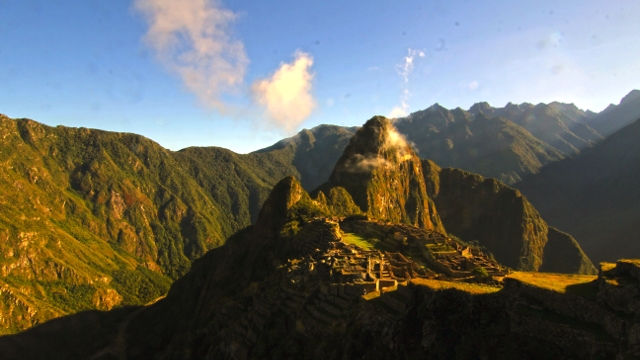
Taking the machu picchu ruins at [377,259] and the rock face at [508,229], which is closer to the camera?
the machu picchu ruins at [377,259]

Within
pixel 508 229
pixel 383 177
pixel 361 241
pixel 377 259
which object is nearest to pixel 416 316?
pixel 377 259

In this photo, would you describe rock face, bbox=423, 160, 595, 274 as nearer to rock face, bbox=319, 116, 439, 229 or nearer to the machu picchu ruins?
rock face, bbox=319, 116, 439, 229

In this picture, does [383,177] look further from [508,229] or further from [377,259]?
[377,259]

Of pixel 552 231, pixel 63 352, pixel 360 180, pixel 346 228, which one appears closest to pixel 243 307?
pixel 346 228

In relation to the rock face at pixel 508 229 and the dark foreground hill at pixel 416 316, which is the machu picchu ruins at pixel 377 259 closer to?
the dark foreground hill at pixel 416 316

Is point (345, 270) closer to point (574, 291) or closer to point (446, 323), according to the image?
point (446, 323)

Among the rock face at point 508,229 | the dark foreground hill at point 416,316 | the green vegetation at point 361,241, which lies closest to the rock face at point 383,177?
the rock face at point 508,229
